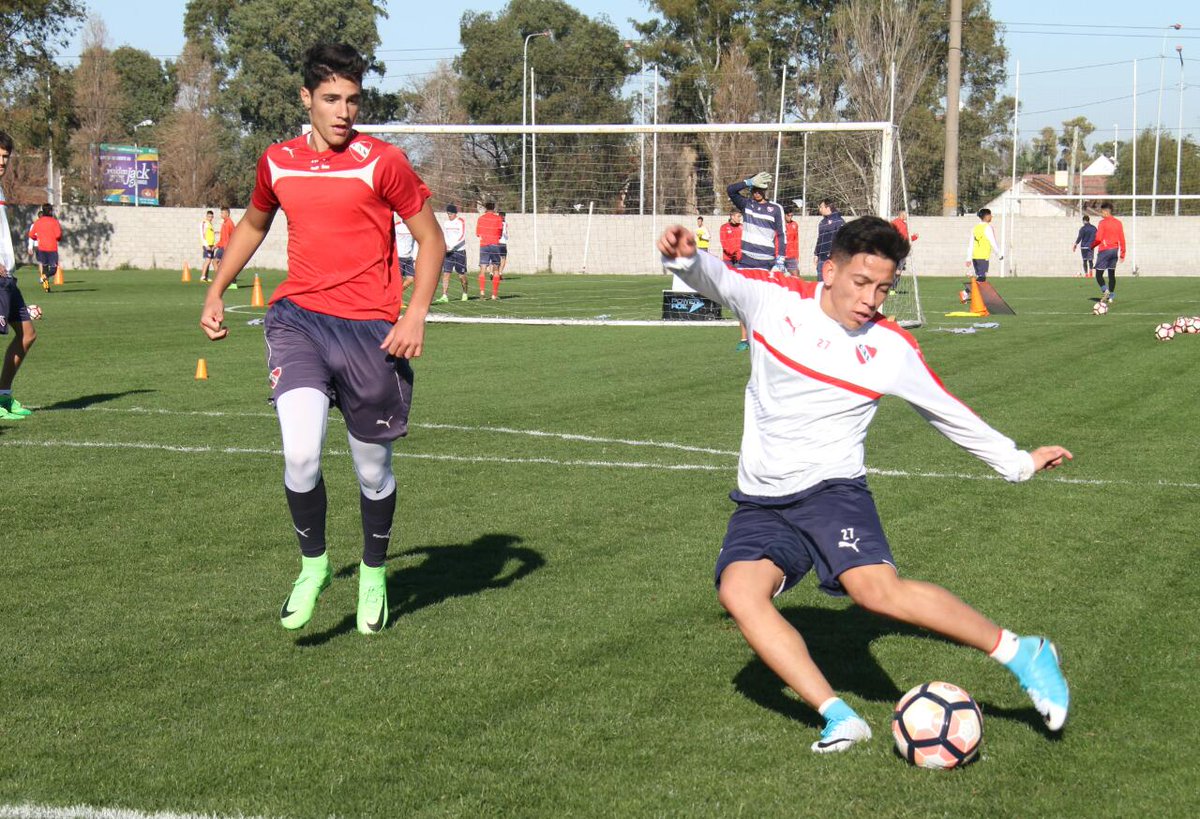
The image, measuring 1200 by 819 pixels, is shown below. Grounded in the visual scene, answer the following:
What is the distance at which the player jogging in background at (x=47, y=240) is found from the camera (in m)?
32.3

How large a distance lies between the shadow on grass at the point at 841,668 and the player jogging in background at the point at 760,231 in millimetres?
13408

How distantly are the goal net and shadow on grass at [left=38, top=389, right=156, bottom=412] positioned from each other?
31.8 feet

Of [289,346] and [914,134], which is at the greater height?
[914,134]

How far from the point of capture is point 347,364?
5.32 meters

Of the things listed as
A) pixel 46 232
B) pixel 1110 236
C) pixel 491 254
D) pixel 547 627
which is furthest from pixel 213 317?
pixel 46 232

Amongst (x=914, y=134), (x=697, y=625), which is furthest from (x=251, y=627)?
(x=914, y=134)

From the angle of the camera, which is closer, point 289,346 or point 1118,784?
point 1118,784

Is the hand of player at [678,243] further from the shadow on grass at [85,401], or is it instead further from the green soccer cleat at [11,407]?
the shadow on grass at [85,401]

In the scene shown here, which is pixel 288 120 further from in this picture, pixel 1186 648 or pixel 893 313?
pixel 1186 648

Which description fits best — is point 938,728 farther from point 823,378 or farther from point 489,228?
point 489,228

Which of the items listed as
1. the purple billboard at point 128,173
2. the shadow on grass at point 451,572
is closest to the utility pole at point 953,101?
the shadow on grass at point 451,572

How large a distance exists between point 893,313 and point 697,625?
20206 mm

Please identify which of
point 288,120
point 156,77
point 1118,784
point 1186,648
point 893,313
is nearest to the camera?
point 1118,784

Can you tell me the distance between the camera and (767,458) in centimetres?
451
